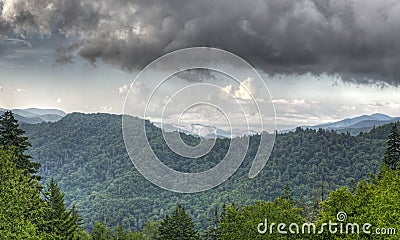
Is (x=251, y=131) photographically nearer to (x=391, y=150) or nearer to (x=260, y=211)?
(x=260, y=211)

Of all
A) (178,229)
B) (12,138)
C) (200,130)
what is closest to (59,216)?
(12,138)

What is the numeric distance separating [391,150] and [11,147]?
4487 centimetres

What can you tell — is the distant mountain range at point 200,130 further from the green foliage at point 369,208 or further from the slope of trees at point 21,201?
the slope of trees at point 21,201

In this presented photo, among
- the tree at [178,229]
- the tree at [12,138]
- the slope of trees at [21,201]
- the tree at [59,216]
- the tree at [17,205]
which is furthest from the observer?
the tree at [178,229]

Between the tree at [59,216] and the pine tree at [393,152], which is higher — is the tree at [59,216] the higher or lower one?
the lower one

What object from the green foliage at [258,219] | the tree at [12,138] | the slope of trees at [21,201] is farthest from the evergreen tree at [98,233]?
the tree at [12,138]

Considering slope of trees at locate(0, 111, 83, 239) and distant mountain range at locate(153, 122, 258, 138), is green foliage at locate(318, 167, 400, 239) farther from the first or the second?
slope of trees at locate(0, 111, 83, 239)

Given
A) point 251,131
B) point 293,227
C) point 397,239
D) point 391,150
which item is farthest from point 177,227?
point 397,239

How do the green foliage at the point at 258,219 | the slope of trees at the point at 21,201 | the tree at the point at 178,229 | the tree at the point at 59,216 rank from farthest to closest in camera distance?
the tree at the point at 178,229 → the tree at the point at 59,216 → the green foliage at the point at 258,219 → the slope of trees at the point at 21,201

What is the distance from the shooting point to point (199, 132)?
33844mm
